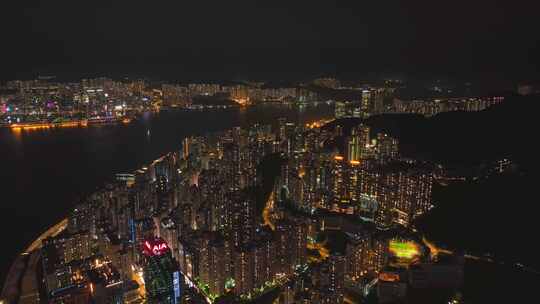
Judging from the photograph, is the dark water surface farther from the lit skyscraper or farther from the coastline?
the lit skyscraper

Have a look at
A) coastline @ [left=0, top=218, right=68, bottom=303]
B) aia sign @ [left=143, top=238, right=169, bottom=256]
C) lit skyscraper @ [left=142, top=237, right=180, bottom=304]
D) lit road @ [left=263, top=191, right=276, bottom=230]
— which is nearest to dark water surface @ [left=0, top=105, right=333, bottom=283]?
coastline @ [left=0, top=218, right=68, bottom=303]

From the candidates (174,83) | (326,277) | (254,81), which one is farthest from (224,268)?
(254,81)

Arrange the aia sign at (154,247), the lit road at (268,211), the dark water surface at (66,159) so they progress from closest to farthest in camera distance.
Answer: the aia sign at (154,247), the lit road at (268,211), the dark water surface at (66,159)

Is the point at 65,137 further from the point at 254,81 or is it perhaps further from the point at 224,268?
the point at 254,81

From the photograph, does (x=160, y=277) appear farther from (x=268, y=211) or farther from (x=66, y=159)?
(x=66, y=159)

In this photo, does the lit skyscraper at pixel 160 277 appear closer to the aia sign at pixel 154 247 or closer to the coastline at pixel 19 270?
the aia sign at pixel 154 247

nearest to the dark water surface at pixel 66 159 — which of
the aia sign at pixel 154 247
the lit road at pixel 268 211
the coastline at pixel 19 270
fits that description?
the coastline at pixel 19 270
